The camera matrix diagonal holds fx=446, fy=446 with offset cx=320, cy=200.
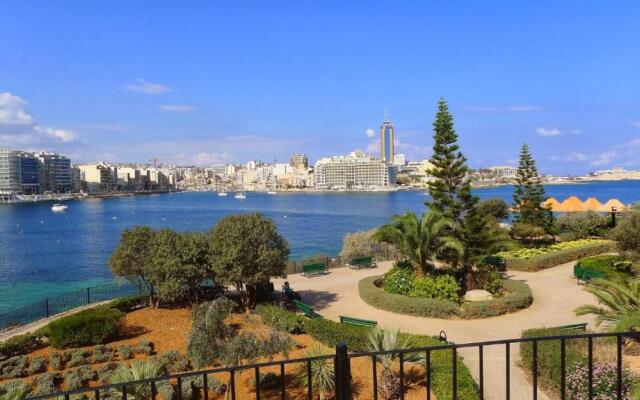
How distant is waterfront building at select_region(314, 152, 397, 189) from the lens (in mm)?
183375

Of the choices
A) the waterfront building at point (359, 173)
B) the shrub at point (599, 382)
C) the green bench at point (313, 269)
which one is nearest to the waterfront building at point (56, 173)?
the waterfront building at point (359, 173)

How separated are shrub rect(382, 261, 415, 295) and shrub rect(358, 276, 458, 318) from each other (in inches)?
16.3

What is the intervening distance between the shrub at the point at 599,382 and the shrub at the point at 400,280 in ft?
25.7

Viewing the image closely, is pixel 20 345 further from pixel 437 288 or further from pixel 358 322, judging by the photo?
pixel 437 288

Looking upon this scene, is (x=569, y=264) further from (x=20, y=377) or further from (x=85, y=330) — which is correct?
(x=20, y=377)

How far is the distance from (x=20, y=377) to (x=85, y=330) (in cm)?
193

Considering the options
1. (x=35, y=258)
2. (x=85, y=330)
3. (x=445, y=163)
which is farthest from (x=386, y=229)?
(x=35, y=258)

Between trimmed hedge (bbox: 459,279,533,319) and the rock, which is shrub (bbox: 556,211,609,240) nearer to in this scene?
trimmed hedge (bbox: 459,279,533,319)

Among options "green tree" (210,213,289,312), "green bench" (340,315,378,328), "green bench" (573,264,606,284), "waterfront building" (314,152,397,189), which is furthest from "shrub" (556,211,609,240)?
"waterfront building" (314,152,397,189)

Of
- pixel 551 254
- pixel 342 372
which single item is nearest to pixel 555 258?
pixel 551 254

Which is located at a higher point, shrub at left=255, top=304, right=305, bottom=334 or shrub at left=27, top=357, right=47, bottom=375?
shrub at left=255, top=304, right=305, bottom=334

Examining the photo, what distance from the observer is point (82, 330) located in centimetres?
1157

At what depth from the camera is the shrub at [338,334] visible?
33.9ft

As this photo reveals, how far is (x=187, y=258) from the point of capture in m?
14.2
